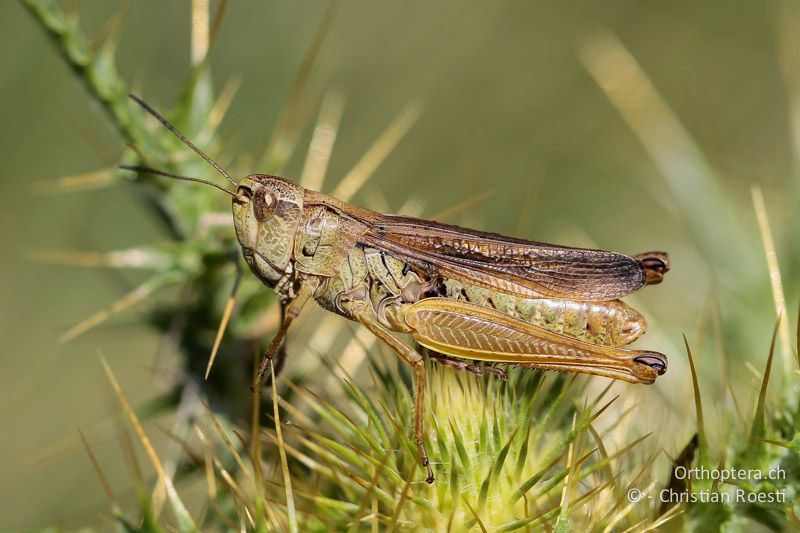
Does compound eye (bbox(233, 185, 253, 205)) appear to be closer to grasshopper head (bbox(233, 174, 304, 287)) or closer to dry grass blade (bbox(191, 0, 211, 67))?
grasshopper head (bbox(233, 174, 304, 287))

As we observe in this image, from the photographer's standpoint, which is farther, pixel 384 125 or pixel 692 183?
pixel 384 125

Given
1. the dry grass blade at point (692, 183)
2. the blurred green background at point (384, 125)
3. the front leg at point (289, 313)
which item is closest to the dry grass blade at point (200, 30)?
the front leg at point (289, 313)

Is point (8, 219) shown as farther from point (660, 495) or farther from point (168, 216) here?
point (660, 495)

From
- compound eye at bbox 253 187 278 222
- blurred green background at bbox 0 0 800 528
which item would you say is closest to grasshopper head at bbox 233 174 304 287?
compound eye at bbox 253 187 278 222

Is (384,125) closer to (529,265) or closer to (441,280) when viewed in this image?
(441,280)

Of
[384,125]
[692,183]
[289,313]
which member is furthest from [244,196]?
[384,125]

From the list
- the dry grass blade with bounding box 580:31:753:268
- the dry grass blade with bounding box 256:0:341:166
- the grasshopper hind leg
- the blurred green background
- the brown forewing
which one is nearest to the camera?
the grasshopper hind leg

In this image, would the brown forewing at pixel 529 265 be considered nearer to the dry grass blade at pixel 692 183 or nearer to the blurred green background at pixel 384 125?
the dry grass blade at pixel 692 183
